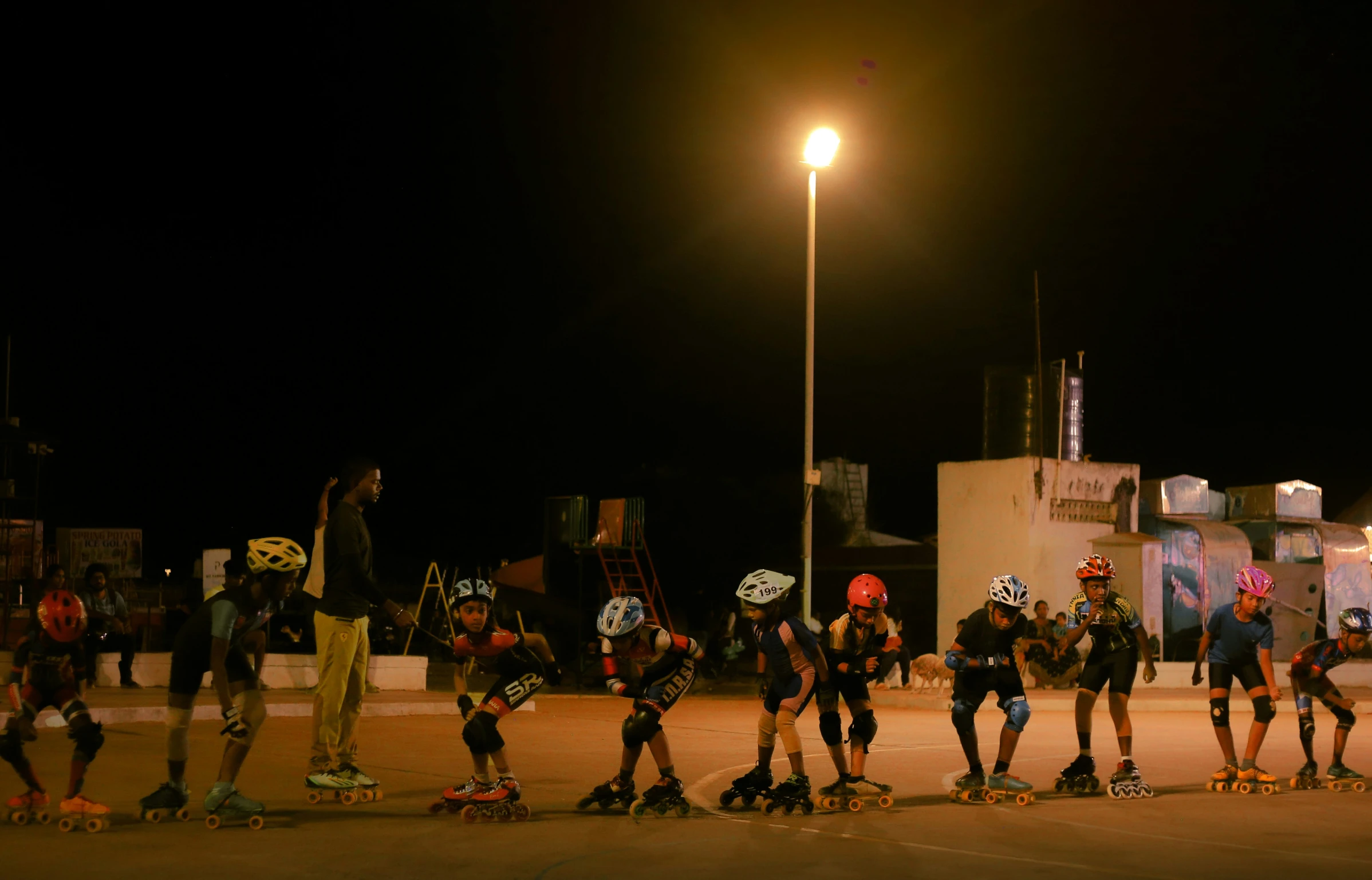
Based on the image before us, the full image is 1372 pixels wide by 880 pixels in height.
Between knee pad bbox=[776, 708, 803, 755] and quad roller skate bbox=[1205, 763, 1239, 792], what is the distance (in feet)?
13.1

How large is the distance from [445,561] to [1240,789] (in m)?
55.7

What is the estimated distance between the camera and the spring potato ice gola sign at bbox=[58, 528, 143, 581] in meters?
33.8

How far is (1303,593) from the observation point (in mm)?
30047

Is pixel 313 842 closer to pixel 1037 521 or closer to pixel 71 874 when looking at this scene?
pixel 71 874

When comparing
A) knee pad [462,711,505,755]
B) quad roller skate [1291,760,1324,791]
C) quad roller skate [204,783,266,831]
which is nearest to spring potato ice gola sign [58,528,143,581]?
quad roller skate [204,783,266,831]

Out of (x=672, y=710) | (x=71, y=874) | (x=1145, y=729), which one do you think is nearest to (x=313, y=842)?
(x=71, y=874)

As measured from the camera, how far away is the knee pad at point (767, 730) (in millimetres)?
9352

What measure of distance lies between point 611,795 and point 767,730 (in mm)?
1235

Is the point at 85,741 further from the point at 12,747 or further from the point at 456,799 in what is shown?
the point at 456,799

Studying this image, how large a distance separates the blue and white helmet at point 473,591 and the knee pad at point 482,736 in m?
0.79

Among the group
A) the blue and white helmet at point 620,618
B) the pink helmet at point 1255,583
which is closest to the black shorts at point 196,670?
the blue and white helmet at point 620,618

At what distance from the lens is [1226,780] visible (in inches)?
426

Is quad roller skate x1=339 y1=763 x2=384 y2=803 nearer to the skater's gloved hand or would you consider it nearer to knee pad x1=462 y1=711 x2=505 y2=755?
knee pad x1=462 y1=711 x2=505 y2=755

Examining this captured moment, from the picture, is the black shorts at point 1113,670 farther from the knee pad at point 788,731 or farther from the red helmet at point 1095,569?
the knee pad at point 788,731
